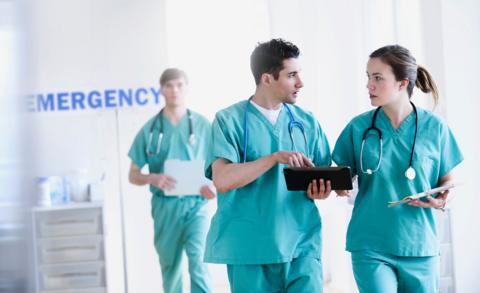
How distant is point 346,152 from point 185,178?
1.26 m

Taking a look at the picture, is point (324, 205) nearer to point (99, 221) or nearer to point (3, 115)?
point (99, 221)

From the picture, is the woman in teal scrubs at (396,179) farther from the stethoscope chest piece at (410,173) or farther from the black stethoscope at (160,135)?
the black stethoscope at (160,135)

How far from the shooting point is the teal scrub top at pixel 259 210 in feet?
6.32

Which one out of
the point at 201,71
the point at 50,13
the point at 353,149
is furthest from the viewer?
the point at 201,71

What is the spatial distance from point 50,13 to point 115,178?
1.07 m

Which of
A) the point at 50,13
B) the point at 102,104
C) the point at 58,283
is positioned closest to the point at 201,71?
the point at 102,104

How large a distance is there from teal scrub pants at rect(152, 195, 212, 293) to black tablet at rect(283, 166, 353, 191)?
4.84 feet

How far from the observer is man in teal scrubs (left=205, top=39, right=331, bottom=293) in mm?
1918

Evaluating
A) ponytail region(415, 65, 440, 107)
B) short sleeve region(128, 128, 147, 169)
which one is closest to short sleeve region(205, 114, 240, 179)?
ponytail region(415, 65, 440, 107)

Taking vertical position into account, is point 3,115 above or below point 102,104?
below

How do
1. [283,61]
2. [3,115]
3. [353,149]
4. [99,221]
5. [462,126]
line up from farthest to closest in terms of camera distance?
[99,221] < [462,126] < [353,149] < [283,61] < [3,115]

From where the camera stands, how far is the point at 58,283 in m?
3.86

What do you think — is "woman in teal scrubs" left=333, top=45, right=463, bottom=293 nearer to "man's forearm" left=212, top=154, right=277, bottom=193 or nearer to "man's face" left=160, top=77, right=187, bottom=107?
"man's forearm" left=212, top=154, right=277, bottom=193

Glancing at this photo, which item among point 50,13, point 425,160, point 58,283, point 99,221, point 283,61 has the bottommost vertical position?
point 58,283
